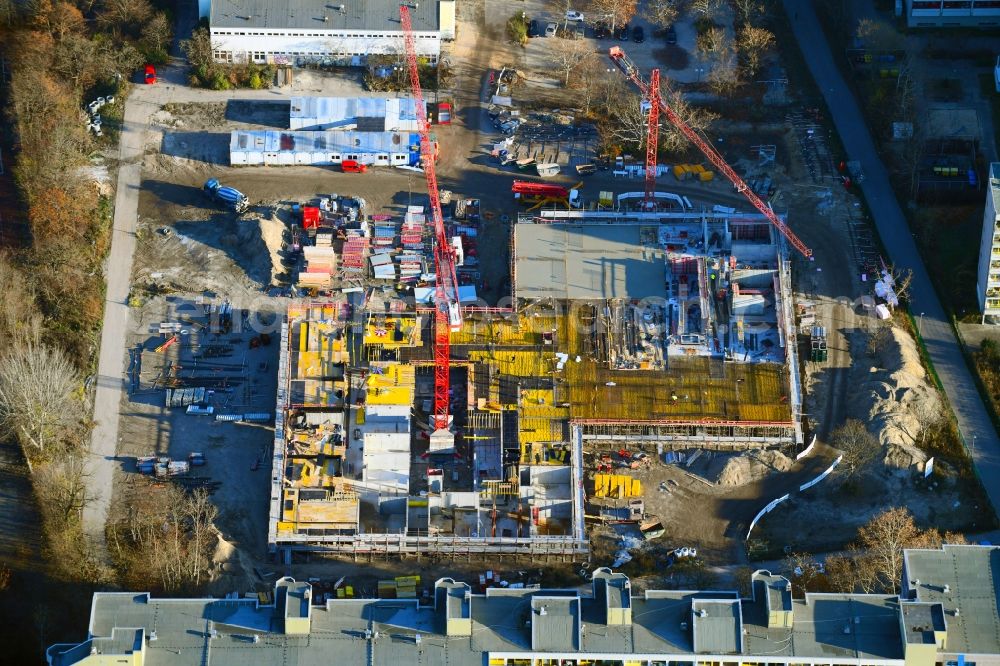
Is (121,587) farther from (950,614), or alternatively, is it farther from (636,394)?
(950,614)

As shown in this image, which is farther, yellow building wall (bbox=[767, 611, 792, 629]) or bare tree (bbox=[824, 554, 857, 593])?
bare tree (bbox=[824, 554, 857, 593])

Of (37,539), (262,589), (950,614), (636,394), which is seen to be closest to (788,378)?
(636,394)

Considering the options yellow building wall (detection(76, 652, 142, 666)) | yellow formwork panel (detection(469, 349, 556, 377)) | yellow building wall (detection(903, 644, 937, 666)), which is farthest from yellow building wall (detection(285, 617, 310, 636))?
yellow building wall (detection(903, 644, 937, 666))

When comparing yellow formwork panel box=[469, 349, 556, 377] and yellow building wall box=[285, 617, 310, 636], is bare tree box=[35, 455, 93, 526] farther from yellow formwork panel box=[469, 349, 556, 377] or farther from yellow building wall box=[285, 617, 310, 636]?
yellow formwork panel box=[469, 349, 556, 377]

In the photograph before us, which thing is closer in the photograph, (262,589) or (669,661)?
(669,661)

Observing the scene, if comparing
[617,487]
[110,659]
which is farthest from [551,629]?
[110,659]

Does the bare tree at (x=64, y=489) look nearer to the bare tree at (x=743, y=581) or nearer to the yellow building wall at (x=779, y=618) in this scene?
the bare tree at (x=743, y=581)
